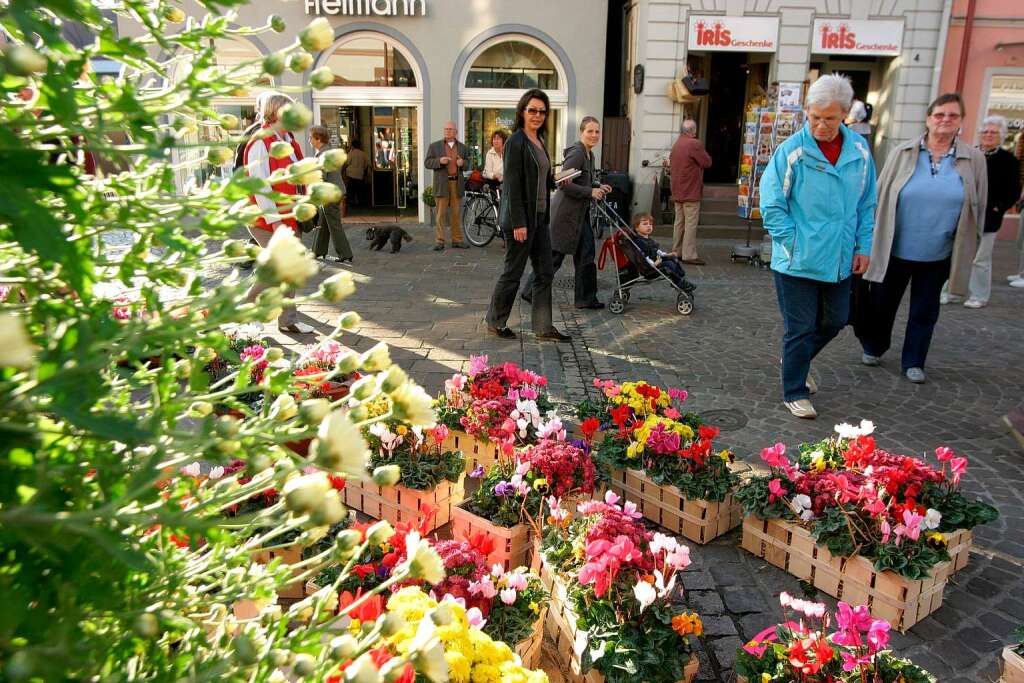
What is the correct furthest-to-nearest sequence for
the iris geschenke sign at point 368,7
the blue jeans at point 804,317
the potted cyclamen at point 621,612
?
1. the iris geschenke sign at point 368,7
2. the blue jeans at point 804,317
3. the potted cyclamen at point 621,612

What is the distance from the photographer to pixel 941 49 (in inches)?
610

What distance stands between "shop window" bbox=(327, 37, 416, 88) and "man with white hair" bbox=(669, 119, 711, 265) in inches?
272

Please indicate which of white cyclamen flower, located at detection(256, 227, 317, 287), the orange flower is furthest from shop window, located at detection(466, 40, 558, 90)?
white cyclamen flower, located at detection(256, 227, 317, 287)

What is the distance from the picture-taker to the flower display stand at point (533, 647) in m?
2.53

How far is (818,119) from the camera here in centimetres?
483

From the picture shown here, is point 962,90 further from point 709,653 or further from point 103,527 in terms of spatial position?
point 103,527

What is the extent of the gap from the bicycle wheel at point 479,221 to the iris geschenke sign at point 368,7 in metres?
4.59

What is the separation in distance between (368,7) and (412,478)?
557 inches

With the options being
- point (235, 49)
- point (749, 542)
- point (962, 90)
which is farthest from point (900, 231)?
point (235, 49)

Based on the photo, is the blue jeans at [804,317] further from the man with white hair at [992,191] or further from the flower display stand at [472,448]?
the man with white hair at [992,191]

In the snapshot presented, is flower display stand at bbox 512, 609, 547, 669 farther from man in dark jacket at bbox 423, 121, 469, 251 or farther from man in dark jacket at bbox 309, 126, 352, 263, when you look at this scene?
man in dark jacket at bbox 423, 121, 469, 251

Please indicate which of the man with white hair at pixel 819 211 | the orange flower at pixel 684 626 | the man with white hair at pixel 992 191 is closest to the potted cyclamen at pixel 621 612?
the orange flower at pixel 684 626

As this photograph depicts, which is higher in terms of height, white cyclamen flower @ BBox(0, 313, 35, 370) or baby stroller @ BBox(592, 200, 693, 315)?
white cyclamen flower @ BBox(0, 313, 35, 370)

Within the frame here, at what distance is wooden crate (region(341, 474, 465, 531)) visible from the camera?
368cm
